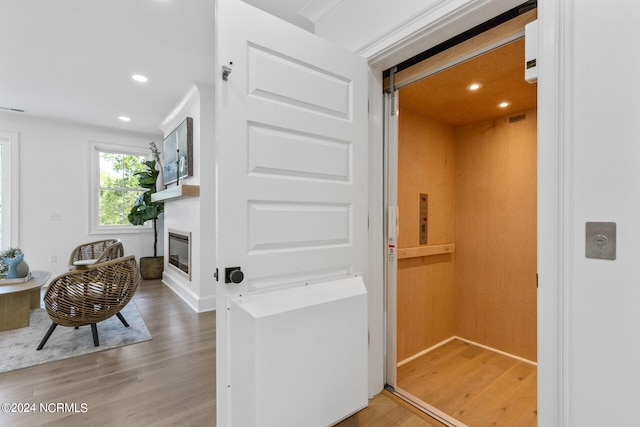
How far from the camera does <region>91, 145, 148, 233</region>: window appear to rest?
5113mm

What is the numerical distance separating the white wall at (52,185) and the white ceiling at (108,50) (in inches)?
20.7

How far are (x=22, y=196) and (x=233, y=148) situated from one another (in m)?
5.35

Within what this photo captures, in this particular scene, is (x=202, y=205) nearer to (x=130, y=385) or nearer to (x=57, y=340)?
(x=57, y=340)

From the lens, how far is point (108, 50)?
2686 mm

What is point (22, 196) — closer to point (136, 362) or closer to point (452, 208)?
point (136, 362)

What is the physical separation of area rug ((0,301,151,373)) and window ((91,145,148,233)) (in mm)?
2335

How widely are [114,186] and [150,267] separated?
1672 millimetres

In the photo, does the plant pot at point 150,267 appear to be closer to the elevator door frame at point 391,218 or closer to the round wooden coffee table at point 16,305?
the round wooden coffee table at point 16,305
